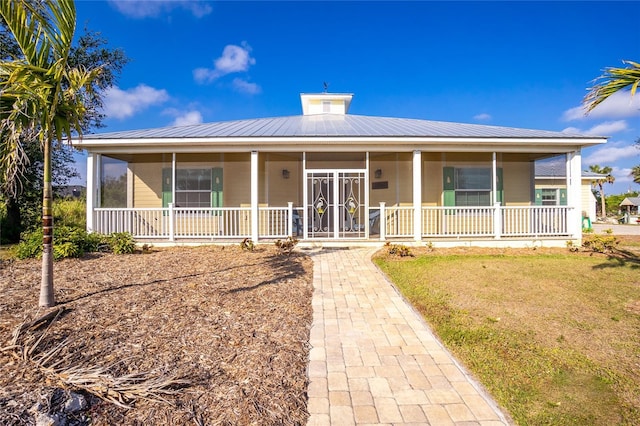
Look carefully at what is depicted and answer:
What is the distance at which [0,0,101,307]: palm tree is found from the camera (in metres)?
3.85

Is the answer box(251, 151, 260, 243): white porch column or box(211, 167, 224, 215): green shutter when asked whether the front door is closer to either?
box(251, 151, 260, 243): white porch column

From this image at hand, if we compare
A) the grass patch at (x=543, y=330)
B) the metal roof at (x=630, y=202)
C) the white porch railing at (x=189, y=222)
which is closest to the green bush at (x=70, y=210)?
the white porch railing at (x=189, y=222)

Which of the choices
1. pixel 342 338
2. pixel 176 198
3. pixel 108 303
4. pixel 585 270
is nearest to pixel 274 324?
pixel 342 338

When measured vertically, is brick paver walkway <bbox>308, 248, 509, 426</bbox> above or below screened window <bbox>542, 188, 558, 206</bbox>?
below

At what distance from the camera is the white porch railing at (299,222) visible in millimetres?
10391

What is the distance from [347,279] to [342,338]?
2.81 meters

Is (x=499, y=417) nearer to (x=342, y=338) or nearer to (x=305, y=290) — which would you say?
(x=342, y=338)

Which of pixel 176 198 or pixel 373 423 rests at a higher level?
pixel 176 198

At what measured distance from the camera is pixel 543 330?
160 inches

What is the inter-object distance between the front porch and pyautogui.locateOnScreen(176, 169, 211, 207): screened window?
2.29 ft

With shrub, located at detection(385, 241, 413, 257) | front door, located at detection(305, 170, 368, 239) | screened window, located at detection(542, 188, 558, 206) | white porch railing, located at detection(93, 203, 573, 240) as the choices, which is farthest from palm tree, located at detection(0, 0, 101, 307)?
screened window, located at detection(542, 188, 558, 206)

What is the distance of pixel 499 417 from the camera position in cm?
243

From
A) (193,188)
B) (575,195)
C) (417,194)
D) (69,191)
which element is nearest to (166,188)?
(193,188)

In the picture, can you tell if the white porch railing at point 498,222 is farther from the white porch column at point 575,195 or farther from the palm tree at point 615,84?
the palm tree at point 615,84
